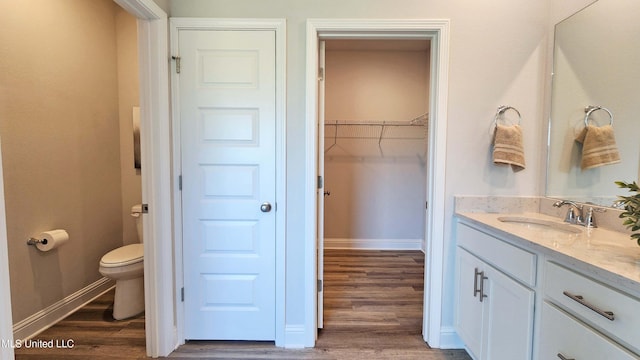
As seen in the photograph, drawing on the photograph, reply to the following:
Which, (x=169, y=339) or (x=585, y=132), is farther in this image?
(x=169, y=339)

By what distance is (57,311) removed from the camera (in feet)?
6.99

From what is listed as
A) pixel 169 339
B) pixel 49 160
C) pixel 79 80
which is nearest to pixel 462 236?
pixel 169 339

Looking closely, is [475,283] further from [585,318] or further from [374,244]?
[374,244]

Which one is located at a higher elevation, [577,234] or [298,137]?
[298,137]

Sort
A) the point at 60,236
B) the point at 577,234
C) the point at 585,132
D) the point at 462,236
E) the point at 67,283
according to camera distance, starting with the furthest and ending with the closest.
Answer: the point at 67,283, the point at 60,236, the point at 462,236, the point at 585,132, the point at 577,234

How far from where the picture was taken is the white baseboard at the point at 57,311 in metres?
1.89

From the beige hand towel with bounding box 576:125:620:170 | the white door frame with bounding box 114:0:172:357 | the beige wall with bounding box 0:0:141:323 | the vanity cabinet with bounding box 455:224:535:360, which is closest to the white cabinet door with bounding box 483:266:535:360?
the vanity cabinet with bounding box 455:224:535:360

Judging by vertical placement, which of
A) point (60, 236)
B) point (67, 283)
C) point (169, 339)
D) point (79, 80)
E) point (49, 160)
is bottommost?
point (169, 339)

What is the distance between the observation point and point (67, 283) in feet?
7.32

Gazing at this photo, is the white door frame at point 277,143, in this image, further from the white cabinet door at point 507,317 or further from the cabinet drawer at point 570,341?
the cabinet drawer at point 570,341

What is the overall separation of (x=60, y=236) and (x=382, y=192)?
328 cm

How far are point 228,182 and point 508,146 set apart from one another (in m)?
1.76

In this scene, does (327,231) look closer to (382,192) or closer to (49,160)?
(382,192)

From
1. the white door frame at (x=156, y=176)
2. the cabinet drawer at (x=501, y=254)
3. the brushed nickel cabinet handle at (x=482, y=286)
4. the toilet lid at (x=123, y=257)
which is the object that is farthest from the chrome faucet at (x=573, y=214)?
the toilet lid at (x=123, y=257)
